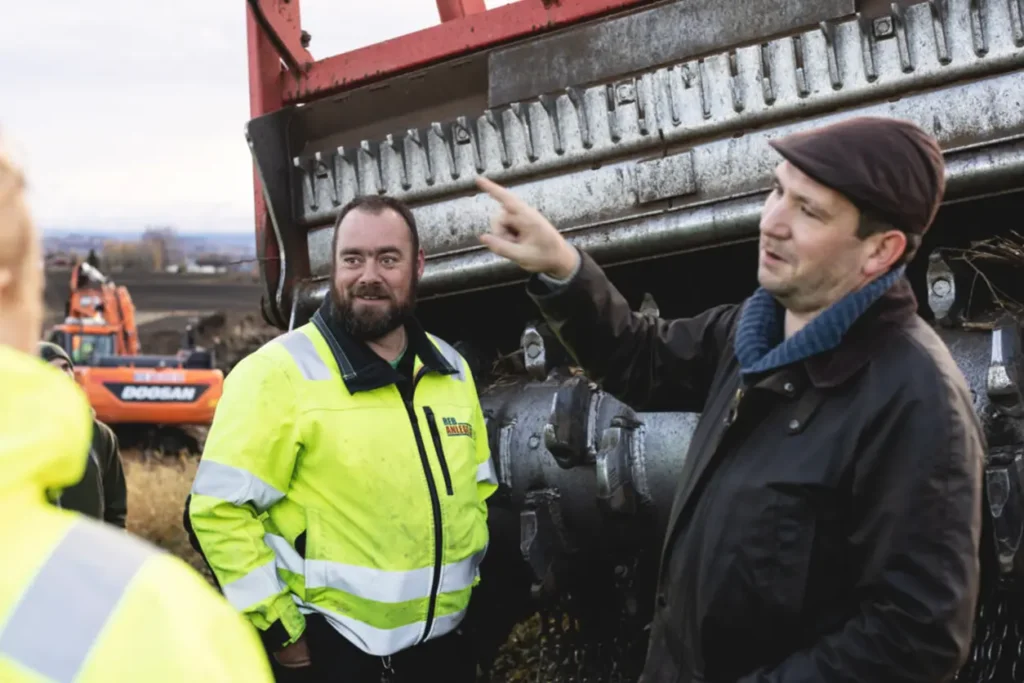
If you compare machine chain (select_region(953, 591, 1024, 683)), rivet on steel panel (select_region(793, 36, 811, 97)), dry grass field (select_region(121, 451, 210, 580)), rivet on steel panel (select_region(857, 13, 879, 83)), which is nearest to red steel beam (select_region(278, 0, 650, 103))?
rivet on steel panel (select_region(793, 36, 811, 97))

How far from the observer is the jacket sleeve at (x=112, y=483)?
4.14m

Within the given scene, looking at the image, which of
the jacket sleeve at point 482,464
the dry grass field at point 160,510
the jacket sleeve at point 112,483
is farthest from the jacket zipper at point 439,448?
the dry grass field at point 160,510

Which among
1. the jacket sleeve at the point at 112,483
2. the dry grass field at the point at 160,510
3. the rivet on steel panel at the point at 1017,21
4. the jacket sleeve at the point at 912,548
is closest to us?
the jacket sleeve at the point at 912,548

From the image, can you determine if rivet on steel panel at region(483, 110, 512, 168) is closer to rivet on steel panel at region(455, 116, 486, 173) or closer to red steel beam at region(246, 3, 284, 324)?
rivet on steel panel at region(455, 116, 486, 173)

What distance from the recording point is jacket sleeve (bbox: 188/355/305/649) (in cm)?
263

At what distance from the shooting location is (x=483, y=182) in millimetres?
2107

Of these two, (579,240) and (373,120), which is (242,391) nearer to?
(579,240)

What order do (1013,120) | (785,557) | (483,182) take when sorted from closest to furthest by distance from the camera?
1. (785,557)
2. (483,182)
3. (1013,120)

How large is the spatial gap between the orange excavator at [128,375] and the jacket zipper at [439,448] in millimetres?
9954

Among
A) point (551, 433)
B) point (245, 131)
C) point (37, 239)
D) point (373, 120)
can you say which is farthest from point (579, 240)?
point (37, 239)

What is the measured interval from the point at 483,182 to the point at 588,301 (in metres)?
0.26

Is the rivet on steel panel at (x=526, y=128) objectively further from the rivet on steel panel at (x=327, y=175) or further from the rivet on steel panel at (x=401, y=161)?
the rivet on steel panel at (x=327, y=175)

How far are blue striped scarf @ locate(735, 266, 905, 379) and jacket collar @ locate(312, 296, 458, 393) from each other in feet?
3.34

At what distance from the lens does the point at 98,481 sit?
12.4ft
